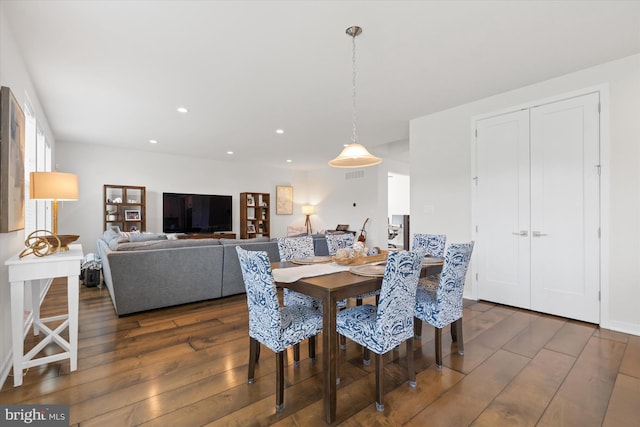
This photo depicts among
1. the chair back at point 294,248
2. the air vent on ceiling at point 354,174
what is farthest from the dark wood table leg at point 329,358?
the air vent on ceiling at point 354,174

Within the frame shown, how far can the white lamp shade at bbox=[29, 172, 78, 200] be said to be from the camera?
249 cm

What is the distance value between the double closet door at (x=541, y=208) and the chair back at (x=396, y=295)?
2.44 meters

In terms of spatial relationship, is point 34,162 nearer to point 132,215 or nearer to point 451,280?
point 132,215

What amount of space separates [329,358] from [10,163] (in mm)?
2557

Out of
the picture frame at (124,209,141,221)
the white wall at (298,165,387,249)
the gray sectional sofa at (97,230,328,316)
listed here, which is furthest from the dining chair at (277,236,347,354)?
the picture frame at (124,209,141,221)

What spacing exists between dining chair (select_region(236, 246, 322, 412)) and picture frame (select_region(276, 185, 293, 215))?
7.03 m

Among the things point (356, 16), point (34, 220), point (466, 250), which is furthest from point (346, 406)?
point (34, 220)

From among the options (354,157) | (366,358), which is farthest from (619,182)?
(366,358)

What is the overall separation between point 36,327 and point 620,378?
4616 mm

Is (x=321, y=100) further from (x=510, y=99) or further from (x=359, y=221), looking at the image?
(x=359, y=221)

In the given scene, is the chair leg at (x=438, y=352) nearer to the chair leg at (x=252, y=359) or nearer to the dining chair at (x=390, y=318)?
the dining chair at (x=390, y=318)

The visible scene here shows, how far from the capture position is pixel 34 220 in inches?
144

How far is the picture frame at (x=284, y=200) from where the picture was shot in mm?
8875

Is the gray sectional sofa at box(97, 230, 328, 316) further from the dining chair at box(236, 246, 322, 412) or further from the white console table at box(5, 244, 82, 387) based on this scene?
the dining chair at box(236, 246, 322, 412)
